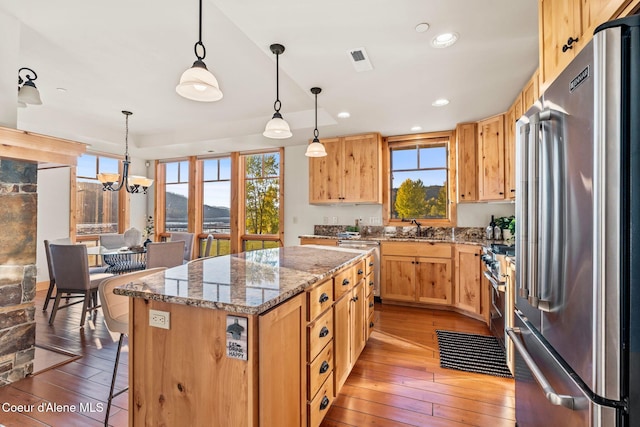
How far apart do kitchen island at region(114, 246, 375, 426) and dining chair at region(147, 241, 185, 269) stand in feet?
6.38

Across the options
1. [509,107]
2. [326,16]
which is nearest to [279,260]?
[326,16]

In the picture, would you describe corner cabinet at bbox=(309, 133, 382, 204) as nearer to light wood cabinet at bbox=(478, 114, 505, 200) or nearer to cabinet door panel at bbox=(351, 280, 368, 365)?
light wood cabinet at bbox=(478, 114, 505, 200)

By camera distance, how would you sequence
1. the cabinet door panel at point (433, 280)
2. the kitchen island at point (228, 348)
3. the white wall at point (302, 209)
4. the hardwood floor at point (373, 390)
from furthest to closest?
1. the white wall at point (302, 209)
2. the cabinet door panel at point (433, 280)
3. the hardwood floor at point (373, 390)
4. the kitchen island at point (228, 348)

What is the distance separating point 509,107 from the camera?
334 centimetres

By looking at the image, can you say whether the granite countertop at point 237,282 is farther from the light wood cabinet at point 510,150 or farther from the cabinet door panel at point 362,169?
the cabinet door panel at point 362,169

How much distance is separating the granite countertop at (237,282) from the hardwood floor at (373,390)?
0.91m

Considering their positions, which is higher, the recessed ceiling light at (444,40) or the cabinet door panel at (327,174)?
the recessed ceiling light at (444,40)

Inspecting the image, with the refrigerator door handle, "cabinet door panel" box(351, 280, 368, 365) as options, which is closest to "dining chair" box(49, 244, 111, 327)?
"cabinet door panel" box(351, 280, 368, 365)

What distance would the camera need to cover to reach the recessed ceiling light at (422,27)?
6.44 feet

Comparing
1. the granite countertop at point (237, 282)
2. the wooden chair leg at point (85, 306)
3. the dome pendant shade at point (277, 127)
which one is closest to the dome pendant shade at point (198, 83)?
the dome pendant shade at point (277, 127)

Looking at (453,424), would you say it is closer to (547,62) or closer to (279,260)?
(279,260)

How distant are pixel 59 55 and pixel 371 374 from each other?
387 centimetres

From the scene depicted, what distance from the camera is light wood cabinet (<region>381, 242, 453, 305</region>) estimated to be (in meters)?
3.88

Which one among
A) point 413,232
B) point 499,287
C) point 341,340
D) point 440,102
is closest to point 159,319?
point 341,340
